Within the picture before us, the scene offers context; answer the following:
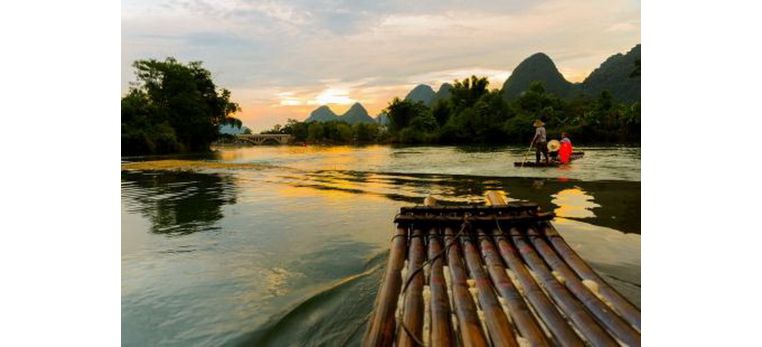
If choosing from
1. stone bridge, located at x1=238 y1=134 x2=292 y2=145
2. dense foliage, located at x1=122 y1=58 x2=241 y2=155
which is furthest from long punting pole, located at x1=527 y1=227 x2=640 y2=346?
stone bridge, located at x1=238 y1=134 x2=292 y2=145

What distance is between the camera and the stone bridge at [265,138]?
105m

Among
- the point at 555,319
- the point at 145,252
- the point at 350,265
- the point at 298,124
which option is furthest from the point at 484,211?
the point at 298,124

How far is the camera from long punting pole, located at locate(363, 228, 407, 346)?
3209 mm

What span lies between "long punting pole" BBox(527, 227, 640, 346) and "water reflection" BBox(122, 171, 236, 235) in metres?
7.48

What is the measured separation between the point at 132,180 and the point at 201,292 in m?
17.8

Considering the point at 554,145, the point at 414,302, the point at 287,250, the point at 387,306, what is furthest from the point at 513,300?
the point at 554,145

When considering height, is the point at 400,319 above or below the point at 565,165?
below

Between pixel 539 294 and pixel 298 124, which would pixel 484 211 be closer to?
pixel 539 294

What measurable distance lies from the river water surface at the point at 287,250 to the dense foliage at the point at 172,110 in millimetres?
44657

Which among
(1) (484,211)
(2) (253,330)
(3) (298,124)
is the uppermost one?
(3) (298,124)

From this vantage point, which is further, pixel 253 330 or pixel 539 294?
pixel 253 330

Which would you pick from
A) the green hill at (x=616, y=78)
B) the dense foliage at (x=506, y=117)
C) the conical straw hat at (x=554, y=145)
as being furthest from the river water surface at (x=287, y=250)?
the green hill at (x=616, y=78)

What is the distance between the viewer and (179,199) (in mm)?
14086

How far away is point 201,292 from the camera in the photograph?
564 centimetres
